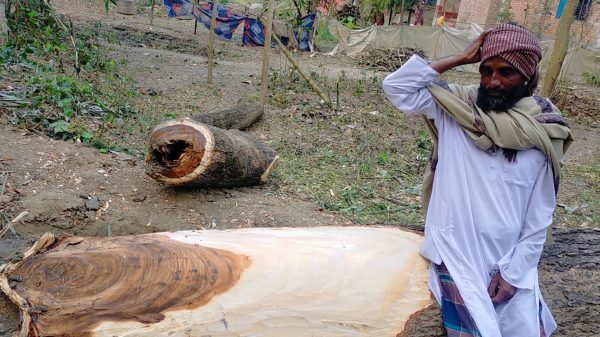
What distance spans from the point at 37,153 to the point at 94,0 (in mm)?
18577

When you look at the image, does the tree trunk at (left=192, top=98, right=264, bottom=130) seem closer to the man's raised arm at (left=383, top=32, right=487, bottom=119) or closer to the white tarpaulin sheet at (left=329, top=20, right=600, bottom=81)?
the man's raised arm at (left=383, top=32, right=487, bottom=119)

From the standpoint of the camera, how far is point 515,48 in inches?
71.7

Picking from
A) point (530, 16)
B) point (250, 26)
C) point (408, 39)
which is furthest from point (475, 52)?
point (530, 16)

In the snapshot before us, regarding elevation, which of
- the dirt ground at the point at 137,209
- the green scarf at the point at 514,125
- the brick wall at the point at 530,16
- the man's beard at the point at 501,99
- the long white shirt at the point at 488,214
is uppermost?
the brick wall at the point at 530,16

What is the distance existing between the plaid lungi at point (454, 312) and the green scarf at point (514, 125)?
0.52 m

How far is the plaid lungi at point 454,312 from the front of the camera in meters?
1.92

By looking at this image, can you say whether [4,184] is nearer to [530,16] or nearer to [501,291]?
[501,291]

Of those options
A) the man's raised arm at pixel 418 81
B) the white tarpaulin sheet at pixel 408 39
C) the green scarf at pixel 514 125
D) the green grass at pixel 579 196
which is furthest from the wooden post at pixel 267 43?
the white tarpaulin sheet at pixel 408 39

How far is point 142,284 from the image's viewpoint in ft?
6.00

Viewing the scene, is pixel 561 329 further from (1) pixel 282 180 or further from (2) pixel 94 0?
(2) pixel 94 0

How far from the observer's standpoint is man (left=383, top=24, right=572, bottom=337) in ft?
6.19

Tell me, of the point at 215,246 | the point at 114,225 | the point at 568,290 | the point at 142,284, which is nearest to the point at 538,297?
the point at 568,290

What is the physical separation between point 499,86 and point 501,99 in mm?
51

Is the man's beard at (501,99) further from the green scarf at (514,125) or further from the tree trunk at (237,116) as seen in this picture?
the tree trunk at (237,116)
